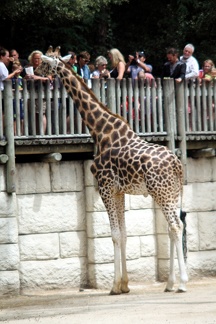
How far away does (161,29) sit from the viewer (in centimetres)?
3109

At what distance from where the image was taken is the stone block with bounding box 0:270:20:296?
62.0 feet

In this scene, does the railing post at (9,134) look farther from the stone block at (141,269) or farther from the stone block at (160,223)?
the stone block at (160,223)

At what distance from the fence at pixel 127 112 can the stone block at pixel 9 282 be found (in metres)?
1.17

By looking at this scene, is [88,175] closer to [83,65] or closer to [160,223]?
[160,223]

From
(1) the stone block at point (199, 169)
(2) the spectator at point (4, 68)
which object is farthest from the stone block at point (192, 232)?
(2) the spectator at point (4, 68)

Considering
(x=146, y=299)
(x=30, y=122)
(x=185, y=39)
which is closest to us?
(x=146, y=299)

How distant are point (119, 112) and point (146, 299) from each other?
354cm

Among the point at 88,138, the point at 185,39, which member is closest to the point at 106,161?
the point at 88,138

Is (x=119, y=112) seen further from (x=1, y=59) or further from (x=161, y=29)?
(x=161, y=29)

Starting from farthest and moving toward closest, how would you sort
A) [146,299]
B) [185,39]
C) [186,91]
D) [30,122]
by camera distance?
[185,39] < [186,91] < [30,122] < [146,299]

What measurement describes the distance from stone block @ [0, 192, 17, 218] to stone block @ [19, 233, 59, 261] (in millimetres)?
477

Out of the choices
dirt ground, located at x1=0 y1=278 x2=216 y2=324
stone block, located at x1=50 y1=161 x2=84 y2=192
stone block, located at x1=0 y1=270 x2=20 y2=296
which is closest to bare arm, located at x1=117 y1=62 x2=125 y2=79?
stone block, located at x1=50 y1=161 x2=84 y2=192

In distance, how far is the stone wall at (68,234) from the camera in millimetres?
19062

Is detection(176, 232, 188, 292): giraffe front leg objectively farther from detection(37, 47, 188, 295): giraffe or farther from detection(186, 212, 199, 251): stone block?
detection(186, 212, 199, 251): stone block
